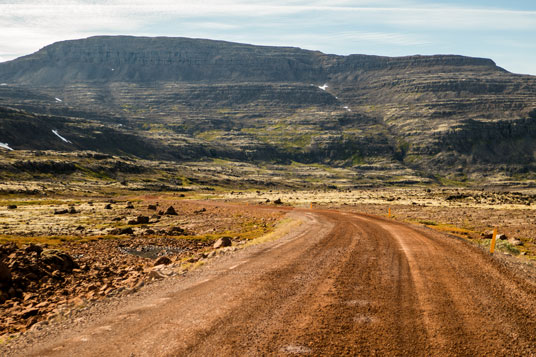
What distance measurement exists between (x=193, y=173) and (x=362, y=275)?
177 m

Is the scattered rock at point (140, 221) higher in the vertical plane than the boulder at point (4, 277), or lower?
lower

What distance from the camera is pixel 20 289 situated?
49.5ft

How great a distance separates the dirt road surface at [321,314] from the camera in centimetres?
824

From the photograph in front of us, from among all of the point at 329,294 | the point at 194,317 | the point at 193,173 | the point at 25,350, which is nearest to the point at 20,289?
the point at 25,350

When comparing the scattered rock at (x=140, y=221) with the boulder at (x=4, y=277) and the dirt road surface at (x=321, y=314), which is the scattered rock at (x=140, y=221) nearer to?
the boulder at (x=4, y=277)

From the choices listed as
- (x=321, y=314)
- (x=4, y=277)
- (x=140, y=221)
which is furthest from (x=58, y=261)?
(x=140, y=221)

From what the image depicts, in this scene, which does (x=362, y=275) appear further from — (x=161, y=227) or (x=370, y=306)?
(x=161, y=227)

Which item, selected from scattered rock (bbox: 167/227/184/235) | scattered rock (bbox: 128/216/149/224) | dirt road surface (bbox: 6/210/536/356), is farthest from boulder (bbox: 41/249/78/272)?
scattered rock (bbox: 128/216/149/224)

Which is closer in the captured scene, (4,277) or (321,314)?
(321,314)

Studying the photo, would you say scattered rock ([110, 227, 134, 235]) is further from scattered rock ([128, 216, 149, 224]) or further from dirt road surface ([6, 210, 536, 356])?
dirt road surface ([6, 210, 536, 356])

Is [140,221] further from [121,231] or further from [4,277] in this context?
[4,277]

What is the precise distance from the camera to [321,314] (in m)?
10.0

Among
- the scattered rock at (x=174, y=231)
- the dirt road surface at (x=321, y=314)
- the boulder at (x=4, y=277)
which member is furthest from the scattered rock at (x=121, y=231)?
the dirt road surface at (x=321, y=314)

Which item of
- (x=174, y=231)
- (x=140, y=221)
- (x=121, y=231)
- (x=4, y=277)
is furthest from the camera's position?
(x=140, y=221)
